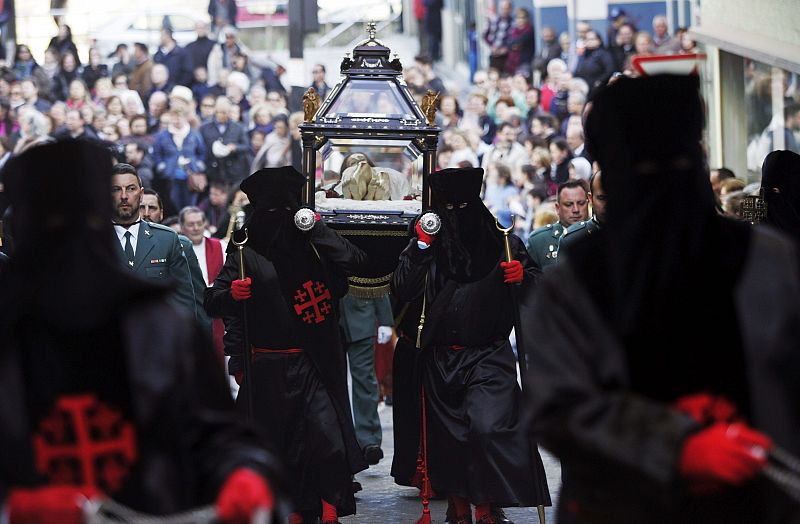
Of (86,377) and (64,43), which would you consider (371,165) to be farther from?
(64,43)

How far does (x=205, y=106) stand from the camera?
1977 cm

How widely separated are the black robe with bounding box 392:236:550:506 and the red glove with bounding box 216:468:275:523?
16.1 feet

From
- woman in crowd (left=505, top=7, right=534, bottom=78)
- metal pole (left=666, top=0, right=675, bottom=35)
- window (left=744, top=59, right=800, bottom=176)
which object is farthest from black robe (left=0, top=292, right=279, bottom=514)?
metal pole (left=666, top=0, right=675, bottom=35)

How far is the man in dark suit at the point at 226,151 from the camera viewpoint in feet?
62.6

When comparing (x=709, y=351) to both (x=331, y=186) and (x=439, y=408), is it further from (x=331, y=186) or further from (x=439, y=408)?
(x=331, y=186)

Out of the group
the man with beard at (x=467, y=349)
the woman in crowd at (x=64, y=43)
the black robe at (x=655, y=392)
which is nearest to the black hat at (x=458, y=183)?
the man with beard at (x=467, y=349)

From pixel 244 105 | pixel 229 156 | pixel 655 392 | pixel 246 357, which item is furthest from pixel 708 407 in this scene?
pixel 244 105

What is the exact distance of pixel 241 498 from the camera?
13.0 ft

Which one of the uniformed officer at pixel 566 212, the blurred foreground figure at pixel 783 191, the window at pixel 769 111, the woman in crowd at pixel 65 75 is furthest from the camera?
the woman in crowd at pixel 65 75

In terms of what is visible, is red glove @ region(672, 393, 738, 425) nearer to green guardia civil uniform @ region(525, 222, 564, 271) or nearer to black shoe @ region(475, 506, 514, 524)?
black shoe @ region(475, 506, 514, 524)

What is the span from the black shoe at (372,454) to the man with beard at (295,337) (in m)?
1.62

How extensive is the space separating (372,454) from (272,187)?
2.29 m

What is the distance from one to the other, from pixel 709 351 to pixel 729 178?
29.1 feet

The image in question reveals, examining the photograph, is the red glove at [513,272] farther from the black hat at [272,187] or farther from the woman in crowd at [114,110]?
the woman in crowd at [114,110]
